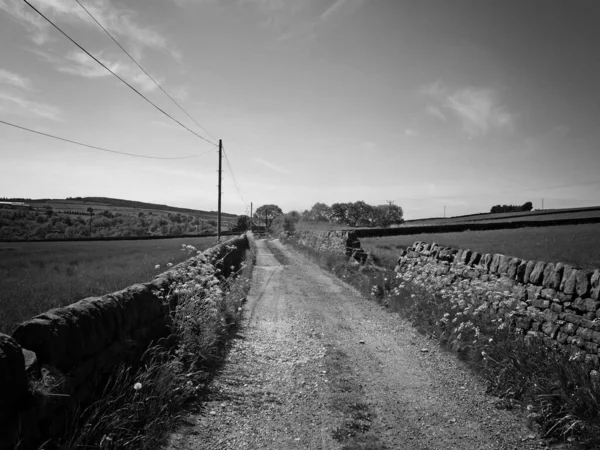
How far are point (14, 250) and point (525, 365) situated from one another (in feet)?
39.0

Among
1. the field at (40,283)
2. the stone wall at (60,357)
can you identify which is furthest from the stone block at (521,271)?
the field at (40,283)

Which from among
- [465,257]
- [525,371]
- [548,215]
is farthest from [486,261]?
[548,215]

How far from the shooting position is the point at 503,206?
81.6 m

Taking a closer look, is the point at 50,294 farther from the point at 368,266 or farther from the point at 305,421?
the point at 368,266

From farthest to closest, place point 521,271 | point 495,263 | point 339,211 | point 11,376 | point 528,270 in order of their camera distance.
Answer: point 339,211 < point 495,263 < point 521,271 < point 528,270 < point 11,376

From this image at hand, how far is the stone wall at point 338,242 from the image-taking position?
19875 millimetres

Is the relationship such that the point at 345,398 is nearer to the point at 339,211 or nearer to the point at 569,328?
the point at 569,328

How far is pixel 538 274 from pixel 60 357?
24.5ft

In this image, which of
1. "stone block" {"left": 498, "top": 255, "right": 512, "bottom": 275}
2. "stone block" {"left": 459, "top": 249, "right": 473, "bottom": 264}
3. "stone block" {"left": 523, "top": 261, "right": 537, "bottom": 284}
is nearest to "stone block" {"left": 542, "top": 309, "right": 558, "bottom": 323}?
"stone block" {"left": 523, "top": 261, "right": 537, "bottom": 284}

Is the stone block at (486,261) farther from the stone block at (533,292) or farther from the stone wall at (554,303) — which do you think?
the stone block at (533,292)

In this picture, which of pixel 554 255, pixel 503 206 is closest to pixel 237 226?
pixel 503 206

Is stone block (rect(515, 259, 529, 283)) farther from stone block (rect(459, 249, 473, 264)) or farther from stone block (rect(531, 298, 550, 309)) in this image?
stone block (rect(459, 249, 473, 264))

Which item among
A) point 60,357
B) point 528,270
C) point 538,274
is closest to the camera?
point 60,357

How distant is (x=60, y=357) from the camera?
10.1 ft
